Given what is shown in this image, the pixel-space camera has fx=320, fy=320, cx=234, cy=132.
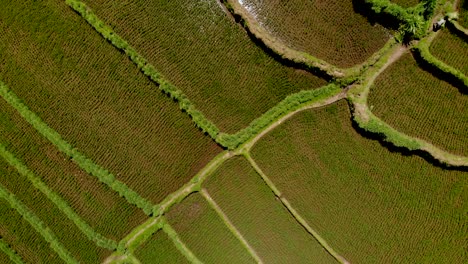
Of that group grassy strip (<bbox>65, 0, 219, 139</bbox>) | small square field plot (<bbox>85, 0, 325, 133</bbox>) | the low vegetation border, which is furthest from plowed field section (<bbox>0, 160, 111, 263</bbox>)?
the low vegetation border

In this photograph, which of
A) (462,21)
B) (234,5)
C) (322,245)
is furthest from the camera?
Result: (322,245)

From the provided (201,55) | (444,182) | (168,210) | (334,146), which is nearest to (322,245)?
(334,146)

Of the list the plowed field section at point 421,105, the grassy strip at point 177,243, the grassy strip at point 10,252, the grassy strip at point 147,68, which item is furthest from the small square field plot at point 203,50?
the grassy strip at point 10,252

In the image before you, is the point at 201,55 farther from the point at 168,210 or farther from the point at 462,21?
the point at 462,21

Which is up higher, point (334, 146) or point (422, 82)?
point (422, 82)

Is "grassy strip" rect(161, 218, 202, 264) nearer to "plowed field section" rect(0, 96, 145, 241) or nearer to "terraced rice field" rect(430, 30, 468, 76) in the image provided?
"plowed field section" rect(0, 96, 145, 241)

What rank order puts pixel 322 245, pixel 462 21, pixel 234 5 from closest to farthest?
pixel 462 21, pixel 234 5, pixel 322 245
